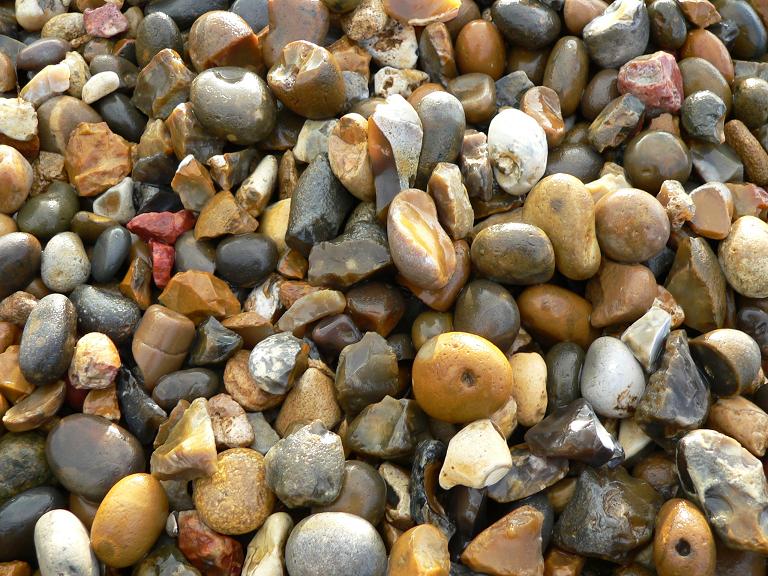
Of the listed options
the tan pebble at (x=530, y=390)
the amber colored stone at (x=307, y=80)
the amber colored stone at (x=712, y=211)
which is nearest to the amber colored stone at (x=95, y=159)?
the amber colored stone at (x=307, y=80)

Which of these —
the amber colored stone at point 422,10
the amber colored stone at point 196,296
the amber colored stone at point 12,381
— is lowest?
the amber colored stone at point 12,381

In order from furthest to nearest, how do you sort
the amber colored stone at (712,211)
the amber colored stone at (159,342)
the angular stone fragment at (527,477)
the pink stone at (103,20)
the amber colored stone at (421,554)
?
the pink stone at (103,20) → the amber colored stone at (712,211) → the amber colored stone at (159,342) → the angular stone fragment at (527,477) → the amber colored stone at (421,554)

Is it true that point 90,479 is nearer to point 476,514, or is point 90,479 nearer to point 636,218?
point 476,514

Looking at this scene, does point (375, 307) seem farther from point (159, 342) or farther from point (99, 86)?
point (99, 86)

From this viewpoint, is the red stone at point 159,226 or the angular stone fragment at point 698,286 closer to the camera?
the angular stone fragment at point 698,286

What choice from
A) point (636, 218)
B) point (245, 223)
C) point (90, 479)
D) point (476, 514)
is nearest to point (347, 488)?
point (476, 514)

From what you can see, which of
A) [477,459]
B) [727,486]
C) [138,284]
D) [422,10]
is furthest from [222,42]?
[727,486]

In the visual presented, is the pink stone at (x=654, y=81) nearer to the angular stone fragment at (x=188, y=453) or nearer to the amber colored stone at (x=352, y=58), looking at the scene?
the amber colored stone at (x=352, y=58)
